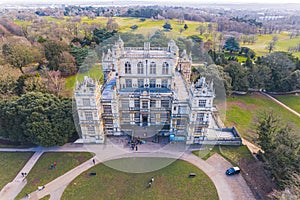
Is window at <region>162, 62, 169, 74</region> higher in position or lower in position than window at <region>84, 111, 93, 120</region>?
higher

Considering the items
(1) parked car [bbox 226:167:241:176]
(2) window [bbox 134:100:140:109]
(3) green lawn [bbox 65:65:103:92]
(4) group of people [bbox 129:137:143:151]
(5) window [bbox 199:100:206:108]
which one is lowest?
(1) parked car [bbox 226:167:241:176]

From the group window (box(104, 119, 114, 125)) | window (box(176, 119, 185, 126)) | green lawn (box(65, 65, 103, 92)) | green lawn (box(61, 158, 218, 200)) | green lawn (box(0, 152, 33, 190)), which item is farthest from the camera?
green lawn (box(65, 65, 103, 92))

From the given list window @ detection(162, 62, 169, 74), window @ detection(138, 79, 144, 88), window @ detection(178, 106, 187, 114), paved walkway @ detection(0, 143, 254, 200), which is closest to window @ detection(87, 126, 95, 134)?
paved walkway @ detection(0, 143, 254, 200)

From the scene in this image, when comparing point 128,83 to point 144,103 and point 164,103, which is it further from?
point 164,103

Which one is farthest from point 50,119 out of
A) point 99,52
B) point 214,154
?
point 99,52

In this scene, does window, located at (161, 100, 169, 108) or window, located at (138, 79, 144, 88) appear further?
window, located at (138, 79, 144, 88)

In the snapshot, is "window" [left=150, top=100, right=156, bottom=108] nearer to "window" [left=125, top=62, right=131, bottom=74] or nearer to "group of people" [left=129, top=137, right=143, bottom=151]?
"group of people" [left=129, top=137, right=143, bottom=151]

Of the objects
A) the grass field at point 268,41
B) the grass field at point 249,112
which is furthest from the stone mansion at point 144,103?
the grass field at point 268,41

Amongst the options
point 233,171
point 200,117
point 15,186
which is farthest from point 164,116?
point 15,186
